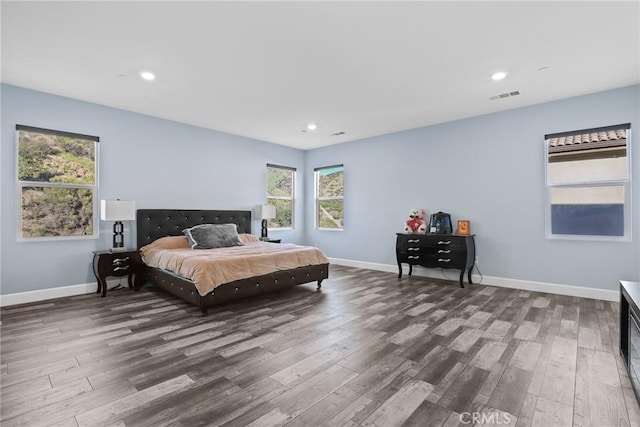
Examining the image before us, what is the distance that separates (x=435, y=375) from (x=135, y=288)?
13.9ft

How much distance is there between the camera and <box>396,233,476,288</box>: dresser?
4.71 meters

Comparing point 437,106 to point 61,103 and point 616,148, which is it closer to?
point 616,148

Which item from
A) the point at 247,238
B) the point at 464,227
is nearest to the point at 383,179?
the point at 464,227

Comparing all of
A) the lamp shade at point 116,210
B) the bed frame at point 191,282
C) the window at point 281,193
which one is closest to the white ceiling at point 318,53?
the lamp shade at point 116,210

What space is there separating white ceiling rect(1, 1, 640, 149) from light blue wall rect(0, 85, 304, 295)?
12.2 inches

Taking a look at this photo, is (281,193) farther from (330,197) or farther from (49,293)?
(49,293)

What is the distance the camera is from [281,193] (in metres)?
7.10

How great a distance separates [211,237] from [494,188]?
14.8 ft

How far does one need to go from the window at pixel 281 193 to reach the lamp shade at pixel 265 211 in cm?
63

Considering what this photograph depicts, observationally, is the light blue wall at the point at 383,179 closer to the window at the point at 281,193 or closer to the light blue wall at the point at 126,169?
the light blue wall at the point at 126,169

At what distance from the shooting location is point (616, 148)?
4.00 m

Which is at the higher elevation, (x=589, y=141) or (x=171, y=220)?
(x=589, y=141)

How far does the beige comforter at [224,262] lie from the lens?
344 cm

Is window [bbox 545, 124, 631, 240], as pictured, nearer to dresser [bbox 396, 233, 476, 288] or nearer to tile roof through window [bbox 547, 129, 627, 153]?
tile roof through window [bbox 547, 129, 627, 153]
